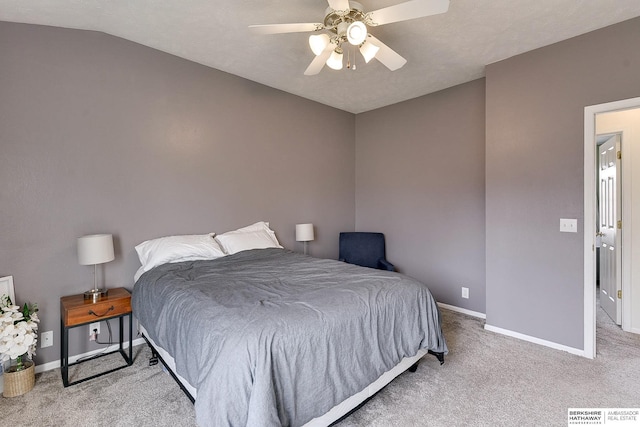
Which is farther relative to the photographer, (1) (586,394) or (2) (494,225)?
(2) (494,225)

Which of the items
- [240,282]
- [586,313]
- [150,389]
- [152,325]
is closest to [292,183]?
[240,282]

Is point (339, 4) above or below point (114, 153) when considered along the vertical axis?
above

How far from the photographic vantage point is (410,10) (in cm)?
172

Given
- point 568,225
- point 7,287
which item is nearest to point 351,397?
point 568,225

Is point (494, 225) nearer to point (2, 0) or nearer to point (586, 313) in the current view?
point (586, 313)

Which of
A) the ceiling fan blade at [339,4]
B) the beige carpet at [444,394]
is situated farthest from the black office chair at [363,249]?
the ceiling fan blade at [339,4]

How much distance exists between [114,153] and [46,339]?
5.29 ft

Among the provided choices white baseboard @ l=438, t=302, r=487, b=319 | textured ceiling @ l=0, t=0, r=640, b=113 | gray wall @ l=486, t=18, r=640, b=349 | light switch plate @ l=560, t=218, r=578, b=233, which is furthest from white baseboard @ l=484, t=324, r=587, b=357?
textured ceiling @ l=0, t=0, r=640, b=113

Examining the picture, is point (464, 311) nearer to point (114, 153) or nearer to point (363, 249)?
point (363, 249)

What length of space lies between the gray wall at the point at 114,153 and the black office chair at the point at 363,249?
0.96 meters

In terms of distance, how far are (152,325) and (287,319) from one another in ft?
3.90

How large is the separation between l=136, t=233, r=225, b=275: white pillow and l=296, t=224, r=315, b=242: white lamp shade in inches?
45.2

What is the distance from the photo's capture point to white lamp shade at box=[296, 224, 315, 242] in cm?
390

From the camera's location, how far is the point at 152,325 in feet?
6.90
